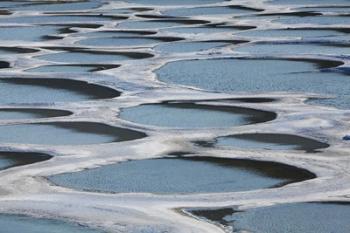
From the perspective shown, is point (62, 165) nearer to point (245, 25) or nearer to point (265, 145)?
point (265, 145)

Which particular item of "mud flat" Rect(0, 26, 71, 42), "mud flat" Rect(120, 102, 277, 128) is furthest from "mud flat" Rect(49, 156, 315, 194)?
"mud flat" Rect(0, 26, 71, 42)

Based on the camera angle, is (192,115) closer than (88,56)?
Yes

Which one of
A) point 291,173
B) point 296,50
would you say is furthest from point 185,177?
point 296,50

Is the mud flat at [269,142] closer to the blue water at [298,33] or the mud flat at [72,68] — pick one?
the mud flat at [72,68]

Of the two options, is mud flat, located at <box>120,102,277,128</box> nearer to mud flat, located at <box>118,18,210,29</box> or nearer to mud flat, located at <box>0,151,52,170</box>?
mud flat, located at <box>0,151,52,170</box>

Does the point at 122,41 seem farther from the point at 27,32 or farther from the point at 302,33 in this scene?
the point at 302,33

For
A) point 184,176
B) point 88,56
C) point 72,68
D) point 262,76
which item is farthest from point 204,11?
point 184,176
